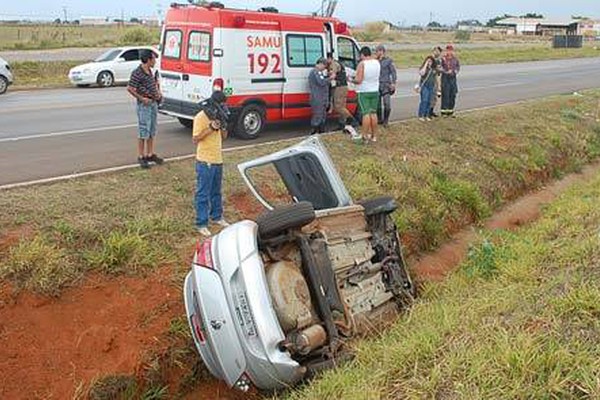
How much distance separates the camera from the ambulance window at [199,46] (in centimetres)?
1196

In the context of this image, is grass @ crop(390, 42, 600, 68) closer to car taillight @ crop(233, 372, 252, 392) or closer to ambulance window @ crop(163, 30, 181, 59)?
ambulance window @ crop(163, 30, 181, 59)

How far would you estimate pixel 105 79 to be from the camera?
2412 cm

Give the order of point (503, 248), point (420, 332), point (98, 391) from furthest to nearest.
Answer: point (503, 248) < point (98, 391) < point (420, 332)

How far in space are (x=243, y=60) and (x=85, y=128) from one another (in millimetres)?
3860

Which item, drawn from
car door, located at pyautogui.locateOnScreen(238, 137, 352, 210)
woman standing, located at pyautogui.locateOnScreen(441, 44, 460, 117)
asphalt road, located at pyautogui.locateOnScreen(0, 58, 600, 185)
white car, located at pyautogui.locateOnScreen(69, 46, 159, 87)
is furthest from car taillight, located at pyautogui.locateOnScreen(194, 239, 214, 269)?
white car, located at pyautogui.locateOnScreen(69, 46, 159, 87)

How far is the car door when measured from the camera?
6.30 metres

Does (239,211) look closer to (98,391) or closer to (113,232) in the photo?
(113,232)

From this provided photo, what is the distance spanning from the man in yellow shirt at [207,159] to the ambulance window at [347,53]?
721 centimetres

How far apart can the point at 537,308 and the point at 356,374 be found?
52.0 inches

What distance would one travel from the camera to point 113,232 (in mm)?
7125

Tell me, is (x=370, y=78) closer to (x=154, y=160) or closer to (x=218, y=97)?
(x=154, y=160)

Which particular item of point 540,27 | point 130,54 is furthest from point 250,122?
point 540,27

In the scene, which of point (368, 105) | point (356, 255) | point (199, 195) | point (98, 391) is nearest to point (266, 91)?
point (368, 105)

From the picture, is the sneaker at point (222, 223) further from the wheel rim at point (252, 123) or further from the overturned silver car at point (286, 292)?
the wheel rim at point (252, 123)
